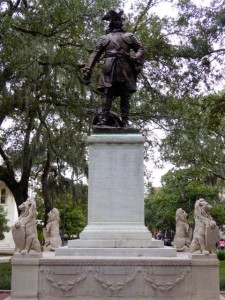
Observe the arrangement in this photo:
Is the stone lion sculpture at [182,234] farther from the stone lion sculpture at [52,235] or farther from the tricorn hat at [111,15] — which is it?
the tricorn hat at [111,15]

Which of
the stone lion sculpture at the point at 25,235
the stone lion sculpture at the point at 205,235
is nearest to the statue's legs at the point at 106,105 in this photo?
the stone lion sculpture at the point at 25,235

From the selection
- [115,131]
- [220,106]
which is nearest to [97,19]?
[220,106]

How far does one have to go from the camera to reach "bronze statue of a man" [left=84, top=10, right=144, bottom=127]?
1169 cm

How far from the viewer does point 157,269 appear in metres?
9.74

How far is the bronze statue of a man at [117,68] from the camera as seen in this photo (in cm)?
1169

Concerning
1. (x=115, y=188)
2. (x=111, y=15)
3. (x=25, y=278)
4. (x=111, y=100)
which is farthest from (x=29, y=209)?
(x=111, y=15)

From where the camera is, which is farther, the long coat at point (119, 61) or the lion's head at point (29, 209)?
the long coat at point (119, 61)

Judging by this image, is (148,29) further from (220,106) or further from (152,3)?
(220,106)

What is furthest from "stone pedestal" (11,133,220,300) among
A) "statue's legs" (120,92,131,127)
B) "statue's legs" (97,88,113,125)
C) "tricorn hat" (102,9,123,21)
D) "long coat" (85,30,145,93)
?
"tricorn hat" (102,9,123,21)

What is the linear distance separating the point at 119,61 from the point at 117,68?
0.19 m

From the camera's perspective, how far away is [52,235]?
1507cm

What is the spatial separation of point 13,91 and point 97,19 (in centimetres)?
437

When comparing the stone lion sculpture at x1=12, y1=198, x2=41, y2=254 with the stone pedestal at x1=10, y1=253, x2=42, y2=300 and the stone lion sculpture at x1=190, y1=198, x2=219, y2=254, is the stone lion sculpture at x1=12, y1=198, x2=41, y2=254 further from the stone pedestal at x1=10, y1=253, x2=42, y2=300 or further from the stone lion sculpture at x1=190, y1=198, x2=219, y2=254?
the stone lion sculpture at x1=190, y1=198, x2=219, y2=254

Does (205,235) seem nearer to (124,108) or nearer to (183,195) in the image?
(124,108)
